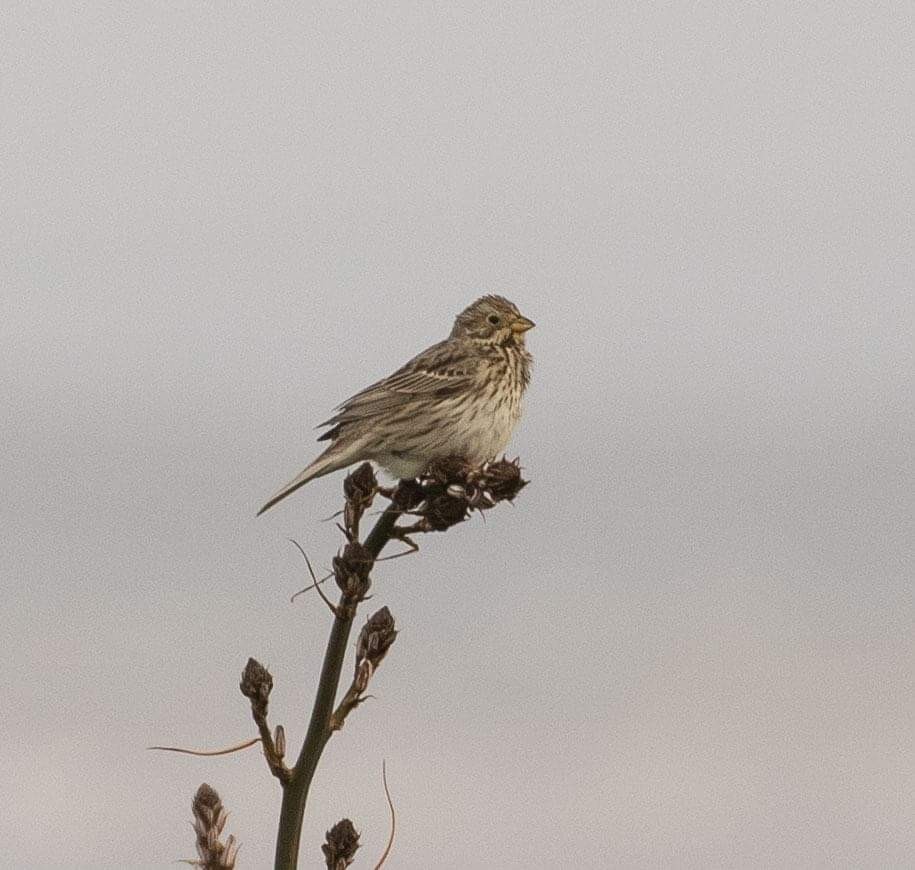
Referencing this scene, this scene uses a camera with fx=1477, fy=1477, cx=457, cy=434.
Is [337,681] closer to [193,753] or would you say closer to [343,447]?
[193,753]

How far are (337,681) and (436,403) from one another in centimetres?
737

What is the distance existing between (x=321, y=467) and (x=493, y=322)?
3.09 m

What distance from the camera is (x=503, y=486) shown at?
21.0 ft

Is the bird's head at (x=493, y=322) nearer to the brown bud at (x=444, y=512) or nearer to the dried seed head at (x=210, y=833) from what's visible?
the brown bud at (x=444, y=512)

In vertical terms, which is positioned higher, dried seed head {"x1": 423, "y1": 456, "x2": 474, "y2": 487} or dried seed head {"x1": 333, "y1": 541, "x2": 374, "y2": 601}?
dried seed head {"x1": 423, "y1": 456, "x2": 474, "y2": 487}

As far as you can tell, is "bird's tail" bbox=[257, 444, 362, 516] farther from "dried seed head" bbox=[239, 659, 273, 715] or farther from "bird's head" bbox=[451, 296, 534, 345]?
"dried seed head" bbox=[239, 659, 273, 715]

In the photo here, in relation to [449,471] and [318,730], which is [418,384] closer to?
[449,471]

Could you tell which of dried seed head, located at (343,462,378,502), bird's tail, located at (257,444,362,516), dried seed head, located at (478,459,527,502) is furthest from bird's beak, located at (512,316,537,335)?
dried seed head, located at (343,462,378,502)

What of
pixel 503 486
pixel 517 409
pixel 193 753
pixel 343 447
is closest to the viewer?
pixel 193 753

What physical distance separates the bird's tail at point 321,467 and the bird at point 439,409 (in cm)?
1

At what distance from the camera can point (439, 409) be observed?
38.2 feet

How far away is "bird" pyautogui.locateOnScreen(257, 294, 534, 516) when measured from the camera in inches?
444

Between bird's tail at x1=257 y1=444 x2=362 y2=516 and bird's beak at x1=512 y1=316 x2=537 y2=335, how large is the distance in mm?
2532

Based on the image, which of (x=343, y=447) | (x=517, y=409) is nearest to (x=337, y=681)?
(x=343, y=447)
